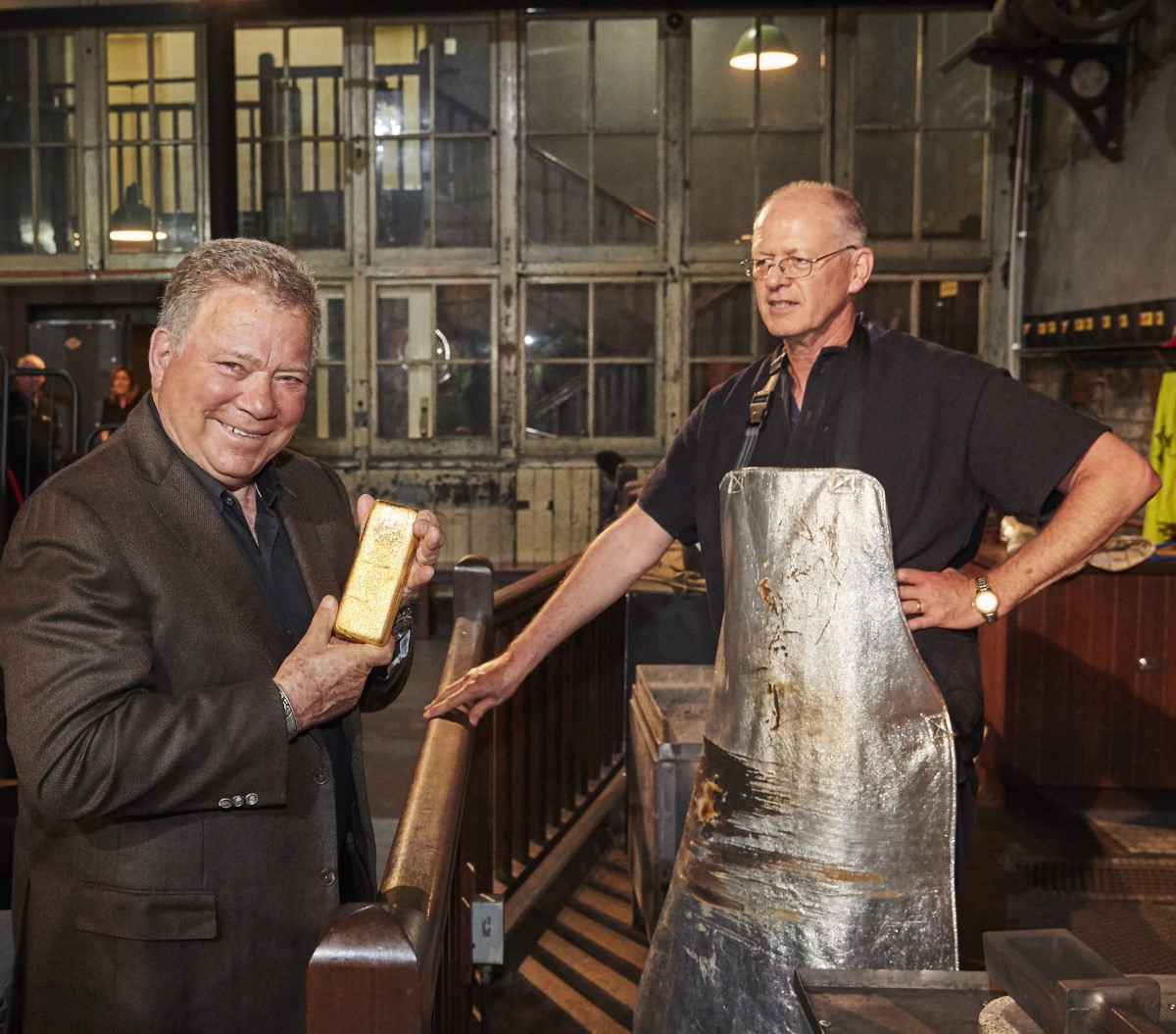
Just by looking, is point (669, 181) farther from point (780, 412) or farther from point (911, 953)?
point (911, 953)

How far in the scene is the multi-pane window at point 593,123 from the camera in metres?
10.7

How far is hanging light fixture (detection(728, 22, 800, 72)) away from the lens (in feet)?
33.8

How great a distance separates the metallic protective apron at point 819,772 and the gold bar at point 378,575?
846mm

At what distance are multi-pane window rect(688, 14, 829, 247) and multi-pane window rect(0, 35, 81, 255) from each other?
230 inches

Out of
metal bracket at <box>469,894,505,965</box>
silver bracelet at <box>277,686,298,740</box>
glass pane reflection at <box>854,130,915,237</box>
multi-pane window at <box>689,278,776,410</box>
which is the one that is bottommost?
metal bracket at <box>469,894,505,965</box>

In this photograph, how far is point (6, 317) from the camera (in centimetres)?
1123

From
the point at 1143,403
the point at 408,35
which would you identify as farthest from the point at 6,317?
the point at 1143,403

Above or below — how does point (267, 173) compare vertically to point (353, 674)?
above

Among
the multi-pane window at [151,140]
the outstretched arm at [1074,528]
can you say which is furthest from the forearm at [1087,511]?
the multi-pane window at [151,140]

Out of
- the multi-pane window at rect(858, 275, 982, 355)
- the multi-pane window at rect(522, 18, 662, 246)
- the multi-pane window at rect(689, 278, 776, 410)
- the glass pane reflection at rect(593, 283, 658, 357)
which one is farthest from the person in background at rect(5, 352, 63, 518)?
the multi-pane window at rect(858, 275, 982, 355)

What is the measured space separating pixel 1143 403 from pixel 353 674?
22.6 ft

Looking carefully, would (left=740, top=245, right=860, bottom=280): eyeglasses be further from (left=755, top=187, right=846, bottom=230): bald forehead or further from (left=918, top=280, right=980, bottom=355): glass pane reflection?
(left=918, top=280, right=980, bottom=355): glass pane reflection

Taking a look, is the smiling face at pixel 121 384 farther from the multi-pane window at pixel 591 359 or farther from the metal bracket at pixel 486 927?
the metal bracket at pixel 486 927

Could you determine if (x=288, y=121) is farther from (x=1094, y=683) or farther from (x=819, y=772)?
(x=819, y=772)
